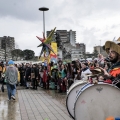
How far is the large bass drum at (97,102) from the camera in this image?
433 centimetres

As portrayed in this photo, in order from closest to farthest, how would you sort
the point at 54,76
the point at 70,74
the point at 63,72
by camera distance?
the point at 70,74, the point at 63,72, the point at 54,76

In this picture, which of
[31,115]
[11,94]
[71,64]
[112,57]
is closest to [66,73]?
[71,64]

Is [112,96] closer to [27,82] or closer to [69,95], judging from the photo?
[69,95]

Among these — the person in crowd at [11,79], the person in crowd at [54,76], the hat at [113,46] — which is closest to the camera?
the hat at [113,46]

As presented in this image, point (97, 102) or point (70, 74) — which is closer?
point (97, 102)

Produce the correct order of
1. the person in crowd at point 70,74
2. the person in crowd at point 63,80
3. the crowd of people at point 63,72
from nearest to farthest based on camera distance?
the crowd of people at point 63,72
the person in crowd at point 70,74
the person in crowd at point 63,80

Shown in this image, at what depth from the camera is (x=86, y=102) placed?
4410 mm

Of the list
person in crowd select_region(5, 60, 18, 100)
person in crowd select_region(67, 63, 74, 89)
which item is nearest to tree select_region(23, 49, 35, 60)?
person in crowd select_region(67, 63, 74, 89)

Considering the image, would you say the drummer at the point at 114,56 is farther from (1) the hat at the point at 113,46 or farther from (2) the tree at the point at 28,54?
(2) the tree at the point at 28,54

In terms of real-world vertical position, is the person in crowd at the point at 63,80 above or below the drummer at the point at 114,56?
below

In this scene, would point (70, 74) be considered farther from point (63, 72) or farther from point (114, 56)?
point (114, 56)

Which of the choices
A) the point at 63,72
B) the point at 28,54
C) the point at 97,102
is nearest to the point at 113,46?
the point at 97,102

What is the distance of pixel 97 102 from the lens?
441cm

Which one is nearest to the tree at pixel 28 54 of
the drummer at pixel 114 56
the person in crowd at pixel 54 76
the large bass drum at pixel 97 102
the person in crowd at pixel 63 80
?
the person in crowd at pixel 54 76
